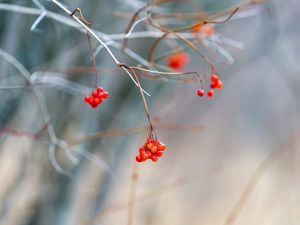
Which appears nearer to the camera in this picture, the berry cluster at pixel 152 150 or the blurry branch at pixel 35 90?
the berry cluster at pixel 152 150

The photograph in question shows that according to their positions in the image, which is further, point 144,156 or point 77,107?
point 77,107

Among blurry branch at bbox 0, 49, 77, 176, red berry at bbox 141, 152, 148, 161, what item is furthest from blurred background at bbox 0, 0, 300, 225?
red berry at bbox 141, 152, 148, 161

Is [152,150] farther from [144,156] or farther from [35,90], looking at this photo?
[35,90]

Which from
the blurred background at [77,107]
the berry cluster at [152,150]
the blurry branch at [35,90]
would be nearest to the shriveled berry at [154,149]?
the berry cluster at [152,150]

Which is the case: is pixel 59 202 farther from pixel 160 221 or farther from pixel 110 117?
pixel 160 221

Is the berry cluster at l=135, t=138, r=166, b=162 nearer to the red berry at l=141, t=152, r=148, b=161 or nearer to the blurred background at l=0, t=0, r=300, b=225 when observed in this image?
the red berry at l=141, t=152, r=148, b=161

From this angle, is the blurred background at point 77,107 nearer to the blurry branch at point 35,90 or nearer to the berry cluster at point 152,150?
the blurry branch at point 35,90

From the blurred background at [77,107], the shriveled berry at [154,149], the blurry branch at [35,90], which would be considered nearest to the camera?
the shriveled berry at [154,149]

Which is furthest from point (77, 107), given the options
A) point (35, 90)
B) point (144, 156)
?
point (144, 156)

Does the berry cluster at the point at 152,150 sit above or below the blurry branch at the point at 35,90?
below

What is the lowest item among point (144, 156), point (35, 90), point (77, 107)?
point (144, 156)

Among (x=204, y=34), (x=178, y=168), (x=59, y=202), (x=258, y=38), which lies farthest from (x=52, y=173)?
(x=178, y=168)

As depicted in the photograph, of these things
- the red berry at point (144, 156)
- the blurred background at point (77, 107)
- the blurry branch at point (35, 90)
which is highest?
the blurred background at point (77, 107)
